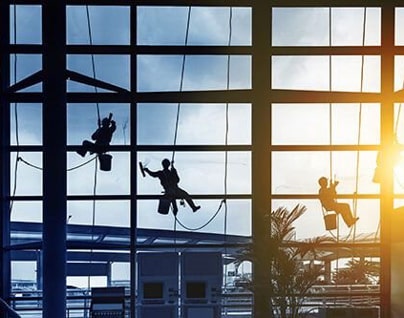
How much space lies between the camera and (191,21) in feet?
32.6

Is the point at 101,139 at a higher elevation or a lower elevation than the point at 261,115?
lower

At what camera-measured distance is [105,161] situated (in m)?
9.65

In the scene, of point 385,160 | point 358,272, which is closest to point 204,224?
point 358,272

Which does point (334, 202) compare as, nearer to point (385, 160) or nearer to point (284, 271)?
point (385, 160)

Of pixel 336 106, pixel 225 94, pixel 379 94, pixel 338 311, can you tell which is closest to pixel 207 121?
pixel 225 94

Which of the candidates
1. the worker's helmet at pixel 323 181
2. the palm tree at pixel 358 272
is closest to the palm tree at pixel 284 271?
the palm tree at pixel 358 272

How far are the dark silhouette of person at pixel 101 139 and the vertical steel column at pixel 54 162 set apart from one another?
69 cm

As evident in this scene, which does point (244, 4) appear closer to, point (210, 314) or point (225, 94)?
point (225, 94)

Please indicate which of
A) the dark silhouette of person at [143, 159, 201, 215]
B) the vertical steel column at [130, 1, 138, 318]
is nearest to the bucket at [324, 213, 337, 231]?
the dark silhouette of person at [143, 159, 201, 215]

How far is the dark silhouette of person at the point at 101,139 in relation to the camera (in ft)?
31.7

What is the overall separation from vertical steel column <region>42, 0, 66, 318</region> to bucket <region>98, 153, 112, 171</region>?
75cm

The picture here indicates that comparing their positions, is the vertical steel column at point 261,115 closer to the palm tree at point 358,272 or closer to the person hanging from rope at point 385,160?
the palm tree at point 358,272

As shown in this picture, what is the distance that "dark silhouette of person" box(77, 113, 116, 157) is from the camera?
9.67m

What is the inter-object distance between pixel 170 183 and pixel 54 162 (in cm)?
169
